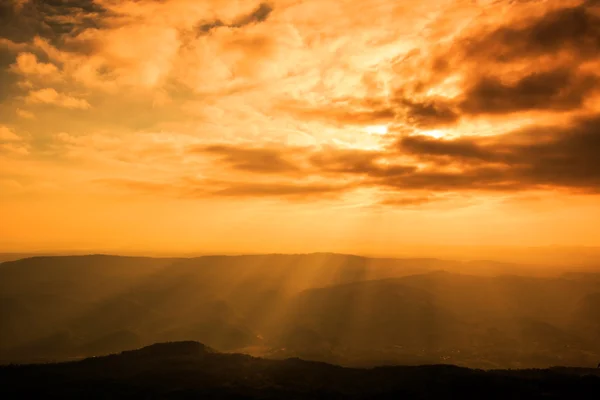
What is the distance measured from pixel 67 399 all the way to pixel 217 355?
34.0 meters

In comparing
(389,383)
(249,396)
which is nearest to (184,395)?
(249,396)

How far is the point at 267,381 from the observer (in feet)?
236

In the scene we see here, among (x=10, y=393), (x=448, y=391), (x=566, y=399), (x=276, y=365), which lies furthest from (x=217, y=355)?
(x=566, y=399)

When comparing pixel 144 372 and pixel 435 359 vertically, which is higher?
pixel 144 372

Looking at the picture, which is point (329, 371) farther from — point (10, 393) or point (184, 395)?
point (10, 393)

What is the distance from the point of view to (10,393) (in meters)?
65.0

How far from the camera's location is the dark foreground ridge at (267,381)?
6456 centimetres

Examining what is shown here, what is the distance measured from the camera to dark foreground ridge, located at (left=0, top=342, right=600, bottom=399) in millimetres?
64562

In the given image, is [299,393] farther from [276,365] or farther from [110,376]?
[110,376]

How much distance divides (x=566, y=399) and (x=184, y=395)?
191 ft

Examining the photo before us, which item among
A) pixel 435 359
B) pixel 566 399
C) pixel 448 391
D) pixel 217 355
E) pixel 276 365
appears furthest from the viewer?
pixel 435 359

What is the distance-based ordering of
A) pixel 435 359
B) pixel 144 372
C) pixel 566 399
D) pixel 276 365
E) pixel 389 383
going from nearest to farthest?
pixel 566 399 → pixel 389 383 → pixel 144 372 → pixel 276 365 → pixel 435 359

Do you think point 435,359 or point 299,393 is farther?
point 435,359

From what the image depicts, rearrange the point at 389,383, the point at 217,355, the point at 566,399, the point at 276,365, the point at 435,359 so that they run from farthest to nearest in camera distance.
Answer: the point at 435,359
the point at 217,355
the point at 276,365
the point at 389,383
the point at 566,399
